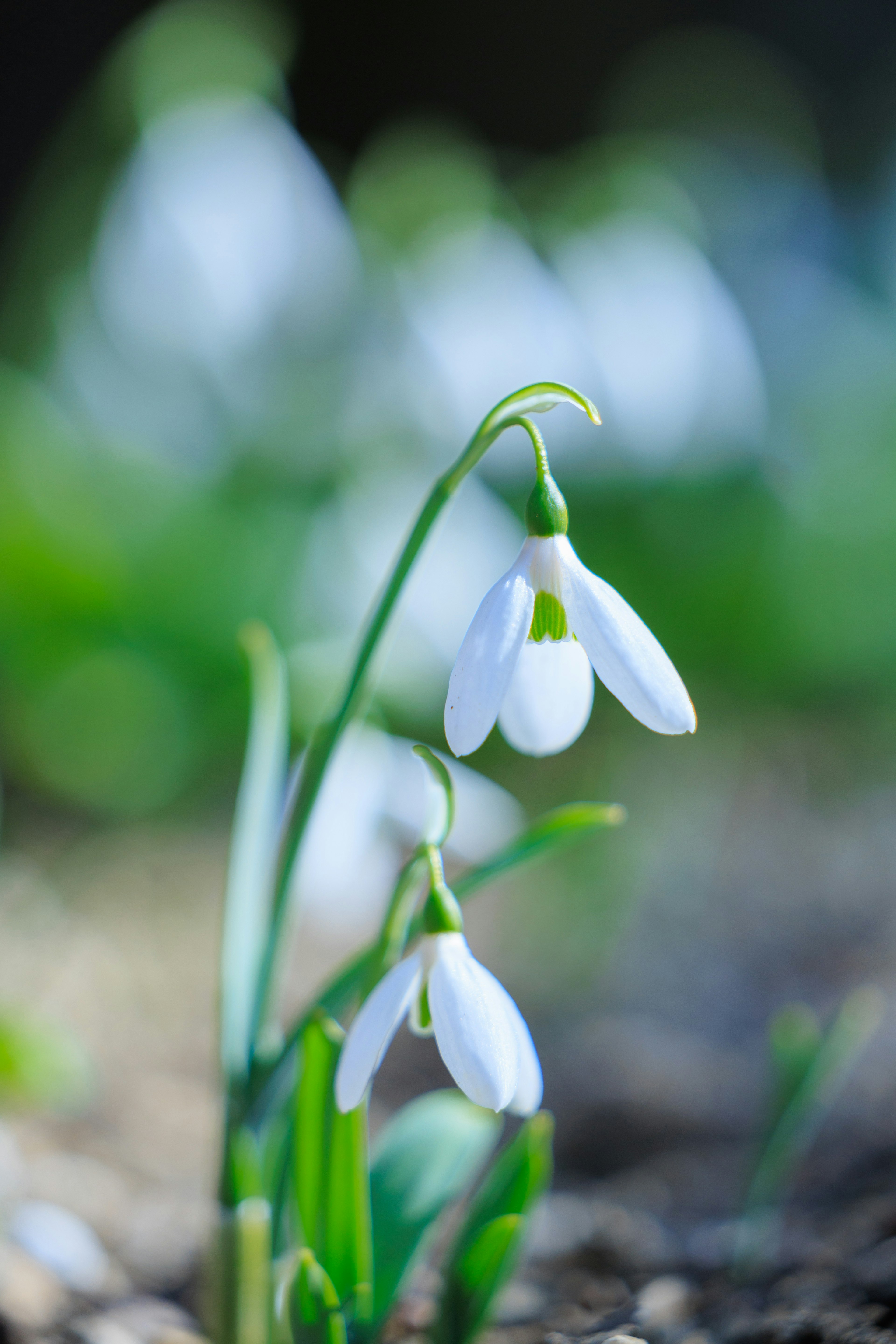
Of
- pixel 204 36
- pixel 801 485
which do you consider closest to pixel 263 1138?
pixel 801 485

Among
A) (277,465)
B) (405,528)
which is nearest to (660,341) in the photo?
(405,528)

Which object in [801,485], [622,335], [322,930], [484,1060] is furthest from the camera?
[801,485]

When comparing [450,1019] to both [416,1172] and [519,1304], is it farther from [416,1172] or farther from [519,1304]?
[519,1304]

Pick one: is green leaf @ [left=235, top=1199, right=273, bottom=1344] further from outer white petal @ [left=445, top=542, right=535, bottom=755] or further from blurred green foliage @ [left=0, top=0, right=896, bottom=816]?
blurred green foliage @ [left=0, top=0, right=896, bottom=816]

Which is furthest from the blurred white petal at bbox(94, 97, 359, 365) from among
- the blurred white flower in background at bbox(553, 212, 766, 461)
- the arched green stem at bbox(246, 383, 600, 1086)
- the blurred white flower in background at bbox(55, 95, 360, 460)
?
the arched green stem at bbox(246, 383, 600, 1086)

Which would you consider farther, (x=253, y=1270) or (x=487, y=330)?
(x=487, y=330)

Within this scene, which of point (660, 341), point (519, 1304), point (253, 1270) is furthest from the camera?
point (660, 341)

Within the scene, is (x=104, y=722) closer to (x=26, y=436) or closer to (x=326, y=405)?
(x=26, y=436)
